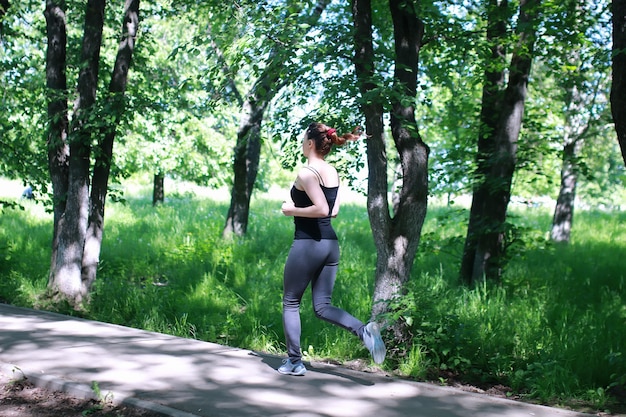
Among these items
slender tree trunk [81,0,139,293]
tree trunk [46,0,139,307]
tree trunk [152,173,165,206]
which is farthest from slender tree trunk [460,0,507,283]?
tree trunk [152,173,165,206]

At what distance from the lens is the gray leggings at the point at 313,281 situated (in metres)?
5.11

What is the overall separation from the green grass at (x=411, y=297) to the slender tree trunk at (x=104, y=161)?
0.40 metres

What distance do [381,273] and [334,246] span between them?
1759mm

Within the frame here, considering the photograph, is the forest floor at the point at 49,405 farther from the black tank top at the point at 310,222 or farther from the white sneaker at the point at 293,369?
the black tank top at the point at 310,222

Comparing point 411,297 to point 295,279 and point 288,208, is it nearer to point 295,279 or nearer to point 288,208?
point 295,279

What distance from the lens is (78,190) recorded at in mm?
9500

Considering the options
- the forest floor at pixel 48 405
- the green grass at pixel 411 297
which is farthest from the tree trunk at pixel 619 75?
the forest floor at pixel 48 405

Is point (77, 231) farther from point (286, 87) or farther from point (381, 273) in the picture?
point (381, 273)

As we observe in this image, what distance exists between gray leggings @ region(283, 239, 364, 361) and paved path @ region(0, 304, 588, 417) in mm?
468

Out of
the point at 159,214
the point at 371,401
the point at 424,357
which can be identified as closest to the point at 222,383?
the point at 371,401

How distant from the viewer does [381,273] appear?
6832 mm

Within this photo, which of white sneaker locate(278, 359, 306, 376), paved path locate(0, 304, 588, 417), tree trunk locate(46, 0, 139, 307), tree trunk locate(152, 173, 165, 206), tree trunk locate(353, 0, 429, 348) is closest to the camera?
paved path locate(0, 304, 588, 417)

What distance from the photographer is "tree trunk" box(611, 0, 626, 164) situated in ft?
17.0

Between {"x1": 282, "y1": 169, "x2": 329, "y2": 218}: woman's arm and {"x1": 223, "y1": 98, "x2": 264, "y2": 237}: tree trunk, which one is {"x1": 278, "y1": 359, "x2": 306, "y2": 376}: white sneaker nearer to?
{"x1": 282, "y1": 169, "x2": 329, "y2": 218}: woman's arm
